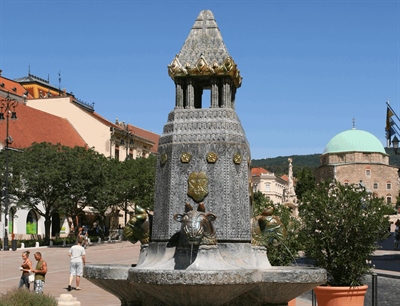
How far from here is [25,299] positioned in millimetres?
13227

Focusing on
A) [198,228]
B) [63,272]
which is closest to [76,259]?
[63,272]

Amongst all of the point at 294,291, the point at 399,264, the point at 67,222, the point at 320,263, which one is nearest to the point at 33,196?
the point at 67,222

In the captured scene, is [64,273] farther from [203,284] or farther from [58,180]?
[58,180]

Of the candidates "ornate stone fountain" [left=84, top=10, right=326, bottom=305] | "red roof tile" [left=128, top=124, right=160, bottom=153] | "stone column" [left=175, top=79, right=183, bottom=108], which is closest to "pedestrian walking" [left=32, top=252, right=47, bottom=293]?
"ornate stone fountain" [left=84, top=10, right=326, bottom=305]

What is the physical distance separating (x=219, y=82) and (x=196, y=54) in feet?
1.89

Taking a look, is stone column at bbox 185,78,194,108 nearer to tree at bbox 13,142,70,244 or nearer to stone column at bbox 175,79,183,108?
stone column at bbox 175,79,183,108

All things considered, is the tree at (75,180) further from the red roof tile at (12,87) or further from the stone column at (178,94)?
the stone column at (178,94)

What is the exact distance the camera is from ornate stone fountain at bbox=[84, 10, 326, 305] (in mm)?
8477

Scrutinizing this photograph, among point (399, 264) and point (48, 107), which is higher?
point (48, 107)

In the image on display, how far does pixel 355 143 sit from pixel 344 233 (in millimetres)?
121980

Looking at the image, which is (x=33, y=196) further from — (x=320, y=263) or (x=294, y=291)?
(x=294, y=291)

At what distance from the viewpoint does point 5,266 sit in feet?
95.6

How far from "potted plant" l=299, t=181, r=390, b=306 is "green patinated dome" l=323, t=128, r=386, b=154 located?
120 meters

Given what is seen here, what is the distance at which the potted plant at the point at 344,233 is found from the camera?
12.3 metres
